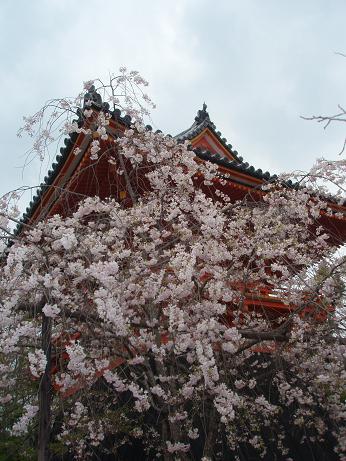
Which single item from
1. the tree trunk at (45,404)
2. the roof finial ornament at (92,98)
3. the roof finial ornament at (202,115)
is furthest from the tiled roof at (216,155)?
the tree trunk at (45,404)

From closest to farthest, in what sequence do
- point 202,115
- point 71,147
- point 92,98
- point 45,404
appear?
1. point 45,404
2. point 92,98
3. point 71,147
4. point 202,115

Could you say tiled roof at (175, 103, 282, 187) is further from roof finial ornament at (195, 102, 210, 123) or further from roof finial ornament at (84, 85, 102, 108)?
roof finial ornament at (84, 85, 102, 108)

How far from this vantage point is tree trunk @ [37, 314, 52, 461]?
123 inches

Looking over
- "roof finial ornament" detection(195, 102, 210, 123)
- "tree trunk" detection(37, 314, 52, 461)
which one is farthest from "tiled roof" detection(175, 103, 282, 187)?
"tree trunk" detection(37, 314, 52, 461)

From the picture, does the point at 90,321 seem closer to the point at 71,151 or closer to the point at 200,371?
the point at 200,371

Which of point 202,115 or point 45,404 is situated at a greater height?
point 202,115

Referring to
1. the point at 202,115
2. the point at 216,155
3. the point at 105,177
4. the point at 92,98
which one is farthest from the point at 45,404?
the point at 202,115

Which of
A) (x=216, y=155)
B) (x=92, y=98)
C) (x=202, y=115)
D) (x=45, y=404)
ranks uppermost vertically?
(x=202, y=115)

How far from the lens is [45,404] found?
324 centimetres

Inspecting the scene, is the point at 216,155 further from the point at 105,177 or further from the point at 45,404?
the point at 45,404

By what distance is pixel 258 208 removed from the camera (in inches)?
217

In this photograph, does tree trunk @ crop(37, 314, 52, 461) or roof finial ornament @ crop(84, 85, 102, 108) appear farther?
roof finial ornament @ crop(84, 85, 102, 108)

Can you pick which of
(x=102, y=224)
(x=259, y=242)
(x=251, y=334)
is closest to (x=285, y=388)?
(x=251, y=334)

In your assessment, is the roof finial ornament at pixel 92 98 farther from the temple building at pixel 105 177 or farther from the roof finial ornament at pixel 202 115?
the roof finial ornament at pixel 202 115
